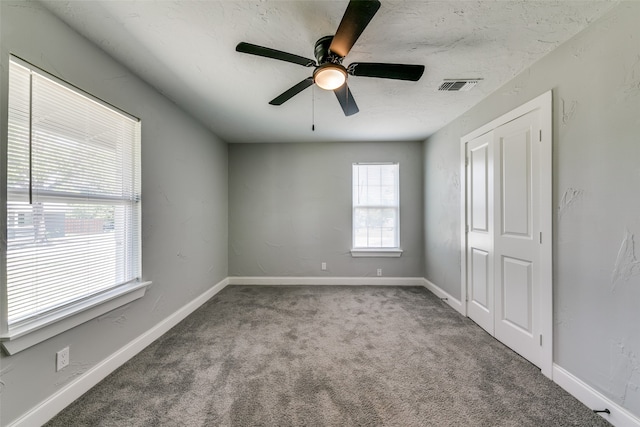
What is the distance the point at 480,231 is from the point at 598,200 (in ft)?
3.72

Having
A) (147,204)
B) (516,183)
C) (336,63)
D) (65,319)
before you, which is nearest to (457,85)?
(516,183)

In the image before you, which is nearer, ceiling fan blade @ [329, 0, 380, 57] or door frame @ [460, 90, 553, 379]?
ceiling fan blade @ [329, 0, 380, 57]

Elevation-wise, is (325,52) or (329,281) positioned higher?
(325,52)

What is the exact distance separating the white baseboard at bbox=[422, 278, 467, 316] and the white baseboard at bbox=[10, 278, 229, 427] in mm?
3288

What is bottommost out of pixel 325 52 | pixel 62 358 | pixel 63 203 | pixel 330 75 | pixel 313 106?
pixel 62 358

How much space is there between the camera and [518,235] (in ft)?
6.81

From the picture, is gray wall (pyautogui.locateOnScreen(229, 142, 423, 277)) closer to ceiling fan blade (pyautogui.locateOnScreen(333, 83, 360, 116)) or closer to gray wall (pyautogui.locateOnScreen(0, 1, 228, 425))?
gray wall (pyautogui.locateOnScreen(0, 1, 228, 425))

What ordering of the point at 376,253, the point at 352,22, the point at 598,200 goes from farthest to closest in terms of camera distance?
the point at 376,253 → the point at 598,200 → the point at 352,22

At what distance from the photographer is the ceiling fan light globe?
4.78 ft

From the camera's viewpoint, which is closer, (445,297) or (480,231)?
(480,231)

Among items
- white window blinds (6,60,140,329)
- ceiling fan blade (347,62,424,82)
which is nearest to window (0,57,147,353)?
white window blinds (6,60,140,329)

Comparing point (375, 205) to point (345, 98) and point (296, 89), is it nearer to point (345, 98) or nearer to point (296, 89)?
point (345, 98)

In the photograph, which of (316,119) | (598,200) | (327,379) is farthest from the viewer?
A: (316,119)

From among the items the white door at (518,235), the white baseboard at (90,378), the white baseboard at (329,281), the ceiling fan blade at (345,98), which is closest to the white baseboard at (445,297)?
the white baseboard at (329,281)
